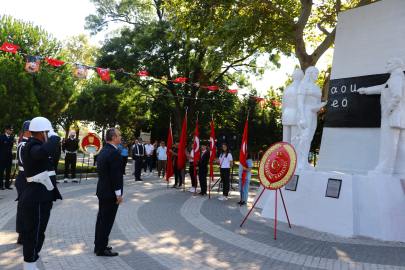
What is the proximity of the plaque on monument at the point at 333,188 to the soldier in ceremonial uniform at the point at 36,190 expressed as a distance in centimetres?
631

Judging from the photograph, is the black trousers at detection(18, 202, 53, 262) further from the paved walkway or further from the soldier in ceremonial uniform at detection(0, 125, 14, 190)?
the soldier in ceremonial uniform at detection(0, 125, 14, 190)

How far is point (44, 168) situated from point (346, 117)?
8.36m

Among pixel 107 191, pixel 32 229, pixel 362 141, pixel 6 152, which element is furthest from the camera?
pixel 6 152

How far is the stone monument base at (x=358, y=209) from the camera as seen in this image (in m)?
7.39

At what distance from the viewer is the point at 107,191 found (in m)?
5.11

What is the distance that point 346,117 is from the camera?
31.6ft

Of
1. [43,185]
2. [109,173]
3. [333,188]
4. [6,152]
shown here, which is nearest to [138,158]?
[6,152]

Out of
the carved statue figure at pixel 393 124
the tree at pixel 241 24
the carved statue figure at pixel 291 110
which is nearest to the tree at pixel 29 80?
the tree at pixel 241 24

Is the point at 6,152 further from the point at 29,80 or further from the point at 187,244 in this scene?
the point at 29,80

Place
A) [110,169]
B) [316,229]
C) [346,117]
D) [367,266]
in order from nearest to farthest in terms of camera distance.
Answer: [110,169]
[367,266]
[316,229]
[346,117]

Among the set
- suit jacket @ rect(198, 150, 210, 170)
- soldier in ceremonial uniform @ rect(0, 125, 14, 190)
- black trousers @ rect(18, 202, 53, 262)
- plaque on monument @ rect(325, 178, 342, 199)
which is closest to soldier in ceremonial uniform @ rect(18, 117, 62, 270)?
black trousers @ rect(18, 202, 53, 262)

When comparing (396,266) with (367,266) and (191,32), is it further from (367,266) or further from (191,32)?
(191,32)

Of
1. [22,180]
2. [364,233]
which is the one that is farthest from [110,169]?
[364,233]

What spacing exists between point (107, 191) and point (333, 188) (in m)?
5.58
